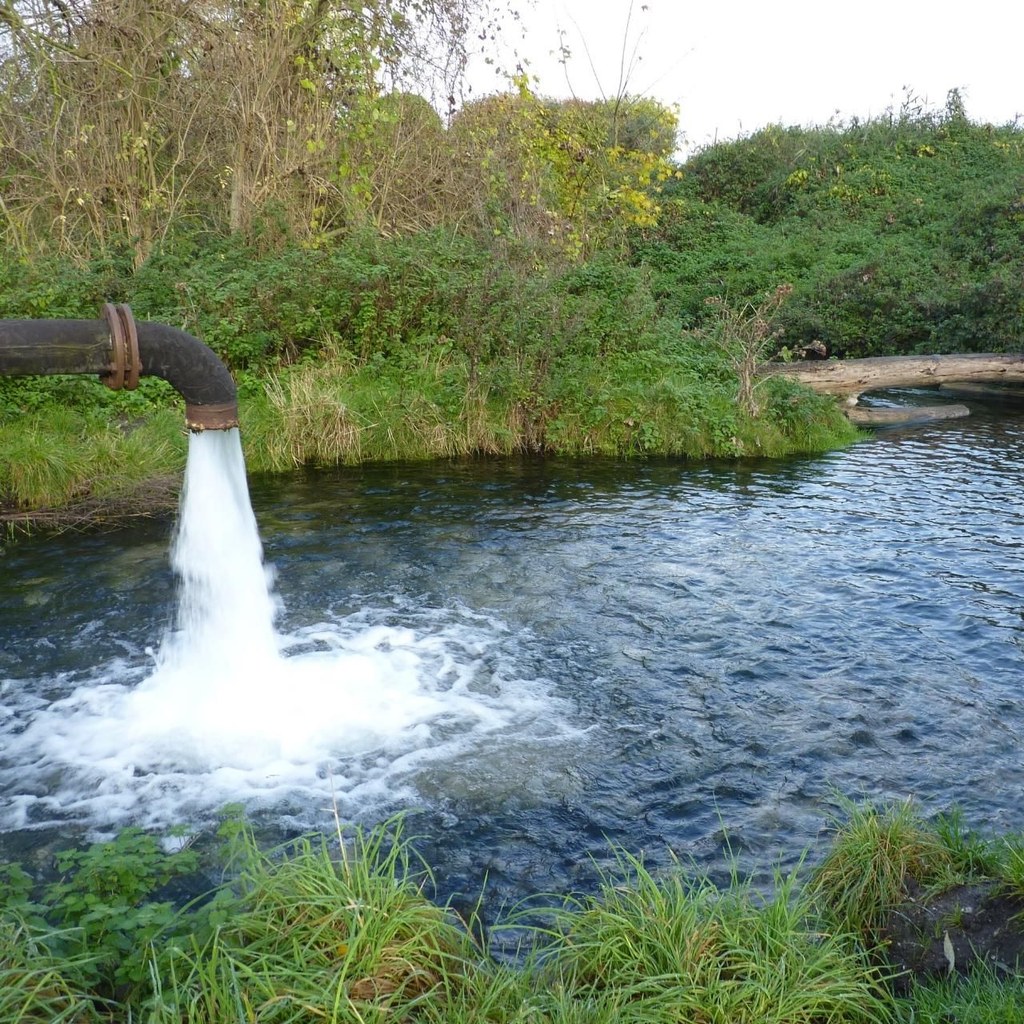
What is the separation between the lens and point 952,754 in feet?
18.9

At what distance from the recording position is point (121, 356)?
5238 mm

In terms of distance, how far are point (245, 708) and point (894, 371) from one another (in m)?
13.7

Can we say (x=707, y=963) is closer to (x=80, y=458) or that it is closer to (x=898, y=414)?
(x=80, y=458)

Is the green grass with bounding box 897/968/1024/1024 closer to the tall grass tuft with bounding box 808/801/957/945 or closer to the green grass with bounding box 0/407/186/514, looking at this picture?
the tall grass tuft with bounding box 808/801/957/945

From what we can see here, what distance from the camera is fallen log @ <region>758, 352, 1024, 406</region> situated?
1620 centimetres

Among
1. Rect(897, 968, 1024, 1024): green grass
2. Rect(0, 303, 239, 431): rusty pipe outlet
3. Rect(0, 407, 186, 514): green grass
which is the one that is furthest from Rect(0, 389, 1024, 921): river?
Rect(0, 303, 239, 431): rusty pipe outlet

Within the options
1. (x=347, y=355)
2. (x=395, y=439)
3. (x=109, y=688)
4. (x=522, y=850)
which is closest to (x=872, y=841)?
(x=522, y=850)

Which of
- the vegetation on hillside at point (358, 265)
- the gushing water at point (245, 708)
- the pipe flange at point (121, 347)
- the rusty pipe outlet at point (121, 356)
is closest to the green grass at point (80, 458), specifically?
the vegetation on hillside at point (358, 265)

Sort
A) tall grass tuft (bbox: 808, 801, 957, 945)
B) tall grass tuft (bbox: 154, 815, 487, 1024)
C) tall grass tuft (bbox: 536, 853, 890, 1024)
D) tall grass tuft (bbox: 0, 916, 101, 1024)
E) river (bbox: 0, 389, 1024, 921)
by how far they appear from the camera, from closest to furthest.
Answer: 1. tall grass tuft (bbox: 0, 916, 101, 1024)
2. tall grass tuft (bbox: 154, 815, 487, 1024)
3. tall grass tuft (bbox: 536, 853, 890, 1024)
4. tall grass tuft (bbox: 808, 801, 957, 945)
5. river (bbox: 0, 389, 1024, 921)

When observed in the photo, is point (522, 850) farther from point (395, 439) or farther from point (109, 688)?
point (395, 439)

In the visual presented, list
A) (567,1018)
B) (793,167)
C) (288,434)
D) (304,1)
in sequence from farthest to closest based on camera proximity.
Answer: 1. (793,167)
2. (304,1)
3. (288,434)
4. (567,1018)

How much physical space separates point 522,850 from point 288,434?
8412 mm

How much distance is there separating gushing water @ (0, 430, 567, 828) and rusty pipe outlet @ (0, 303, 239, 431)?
62cm

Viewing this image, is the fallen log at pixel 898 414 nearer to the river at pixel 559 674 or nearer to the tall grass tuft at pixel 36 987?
the river at pixel 559 674
